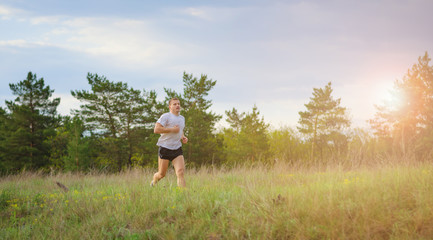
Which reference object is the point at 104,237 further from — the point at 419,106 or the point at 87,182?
the point at 419,106

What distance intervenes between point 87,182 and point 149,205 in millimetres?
6072

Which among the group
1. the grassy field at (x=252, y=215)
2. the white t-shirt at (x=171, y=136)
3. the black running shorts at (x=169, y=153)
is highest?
the white t-shirt at (x=171, y=136)

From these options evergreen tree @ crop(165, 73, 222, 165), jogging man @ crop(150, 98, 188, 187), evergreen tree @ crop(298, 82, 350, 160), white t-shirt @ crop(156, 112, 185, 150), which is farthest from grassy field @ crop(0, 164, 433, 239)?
evergreen tree @ crop(298, 82, 350, 160)

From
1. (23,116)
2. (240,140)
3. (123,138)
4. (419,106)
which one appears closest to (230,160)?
(240,140)

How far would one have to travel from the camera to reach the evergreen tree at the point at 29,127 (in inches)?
1047

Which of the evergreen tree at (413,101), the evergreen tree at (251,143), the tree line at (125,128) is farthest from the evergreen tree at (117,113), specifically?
the evergreen tree at (413,101)

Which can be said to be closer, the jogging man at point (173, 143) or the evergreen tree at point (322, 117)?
the jogging man at point (173, 143)

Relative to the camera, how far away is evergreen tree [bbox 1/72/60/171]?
87.2 ft

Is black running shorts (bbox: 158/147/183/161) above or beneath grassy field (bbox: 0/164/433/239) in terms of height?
above

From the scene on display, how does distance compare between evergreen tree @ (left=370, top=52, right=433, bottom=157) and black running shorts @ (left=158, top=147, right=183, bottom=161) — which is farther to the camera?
evergreen tree @ (left=370, top=52, right=433, bottom=157)

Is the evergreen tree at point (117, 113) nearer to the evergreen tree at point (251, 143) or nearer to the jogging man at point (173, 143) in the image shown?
the evergreen tree at point (251, 143)

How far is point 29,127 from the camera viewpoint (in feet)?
92.4

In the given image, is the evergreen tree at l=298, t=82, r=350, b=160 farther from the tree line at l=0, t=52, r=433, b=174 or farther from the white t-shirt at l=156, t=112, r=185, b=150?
the white t-shirt at l=156, t=112, r=185, b=150

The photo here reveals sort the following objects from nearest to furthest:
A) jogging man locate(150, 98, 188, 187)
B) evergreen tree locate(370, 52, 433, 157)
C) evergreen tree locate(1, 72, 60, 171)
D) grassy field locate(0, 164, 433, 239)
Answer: grassy field locate(0, 164, 433, 239) < jogging man locate(150, 98, 188, 187) < evergreen tree locate(370, 52, 433, 157) < evergreen tree locate(1, 72, 60, 171)
